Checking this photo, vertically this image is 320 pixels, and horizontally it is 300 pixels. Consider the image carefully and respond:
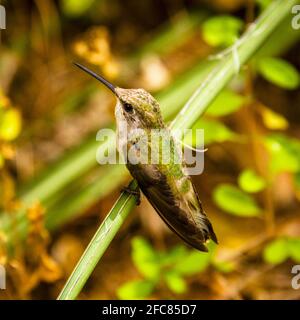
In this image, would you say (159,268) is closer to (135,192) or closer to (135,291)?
(135,291)

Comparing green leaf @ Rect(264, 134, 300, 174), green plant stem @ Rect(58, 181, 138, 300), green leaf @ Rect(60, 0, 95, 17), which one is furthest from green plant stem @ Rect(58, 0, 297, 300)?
green leaf @ Rect(60, 0, 95, 17)

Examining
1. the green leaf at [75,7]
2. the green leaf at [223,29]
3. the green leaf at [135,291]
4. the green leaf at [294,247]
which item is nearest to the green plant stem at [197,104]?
the green leaf at [223,29]

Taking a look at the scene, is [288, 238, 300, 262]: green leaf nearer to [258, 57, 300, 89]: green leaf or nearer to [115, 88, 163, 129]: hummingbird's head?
[258, 57, 300, 89]: green leaf

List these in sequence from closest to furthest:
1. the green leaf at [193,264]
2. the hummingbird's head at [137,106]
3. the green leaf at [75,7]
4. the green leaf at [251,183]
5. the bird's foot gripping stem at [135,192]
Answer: the bird's foot gripping stem at [135,192], the hummingbird's head at [137,106], the green leaf at [251,183], the green leaf at [193,264], the green leaf at [75,7]

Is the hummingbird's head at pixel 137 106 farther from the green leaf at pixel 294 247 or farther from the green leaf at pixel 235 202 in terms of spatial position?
the green leaf at pixel 294 247

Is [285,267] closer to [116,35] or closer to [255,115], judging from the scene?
[255,115]

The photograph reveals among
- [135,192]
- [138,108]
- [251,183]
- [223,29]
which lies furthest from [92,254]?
[223,29]

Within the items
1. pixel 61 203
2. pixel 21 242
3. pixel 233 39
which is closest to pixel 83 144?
pixel 61 203

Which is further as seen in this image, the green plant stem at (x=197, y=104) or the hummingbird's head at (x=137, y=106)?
the hummingbird's head at (x=137, y=106)
